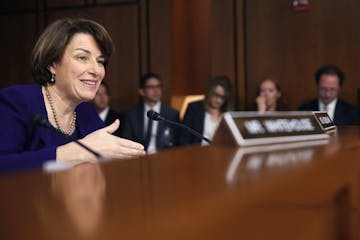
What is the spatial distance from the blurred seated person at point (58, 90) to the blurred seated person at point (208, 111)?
7.06ft

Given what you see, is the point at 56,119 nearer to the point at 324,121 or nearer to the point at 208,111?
the point at 324,121

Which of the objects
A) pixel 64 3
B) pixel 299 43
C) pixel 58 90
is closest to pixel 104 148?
pixel 58 90

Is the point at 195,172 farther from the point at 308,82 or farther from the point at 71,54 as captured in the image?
the point at 308,82

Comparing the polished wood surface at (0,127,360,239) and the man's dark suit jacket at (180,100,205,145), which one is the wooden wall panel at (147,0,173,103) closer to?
the man's dark suit jacket at (180,100,205,145)

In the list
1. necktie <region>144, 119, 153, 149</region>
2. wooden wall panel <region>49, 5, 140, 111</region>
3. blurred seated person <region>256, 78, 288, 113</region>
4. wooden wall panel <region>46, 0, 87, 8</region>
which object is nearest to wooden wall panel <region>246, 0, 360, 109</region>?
blurred seated person <region>256, 78, 288, 113</region>

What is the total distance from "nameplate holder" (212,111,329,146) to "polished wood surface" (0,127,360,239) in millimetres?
177

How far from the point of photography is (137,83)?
5.27 meters

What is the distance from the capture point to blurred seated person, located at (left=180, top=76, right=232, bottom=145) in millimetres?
3993

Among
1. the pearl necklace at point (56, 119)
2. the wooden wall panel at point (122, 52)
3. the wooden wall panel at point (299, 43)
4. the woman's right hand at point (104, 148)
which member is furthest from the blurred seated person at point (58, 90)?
the wooden wall panel at point (122, 52)

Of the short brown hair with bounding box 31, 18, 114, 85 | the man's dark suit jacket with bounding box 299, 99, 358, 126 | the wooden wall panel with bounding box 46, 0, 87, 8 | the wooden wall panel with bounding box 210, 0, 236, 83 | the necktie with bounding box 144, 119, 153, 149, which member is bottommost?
the necktie with bounding box 144, 119, 153, 149

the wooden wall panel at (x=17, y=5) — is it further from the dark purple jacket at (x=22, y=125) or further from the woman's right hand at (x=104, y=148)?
the woman's right hand at (x=104, y=148)

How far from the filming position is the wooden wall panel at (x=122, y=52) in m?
5.25

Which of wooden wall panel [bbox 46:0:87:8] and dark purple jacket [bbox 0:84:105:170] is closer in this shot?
dark purple jacket [bbox 0:84:105:170]

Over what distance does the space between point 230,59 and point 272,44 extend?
0.45m
